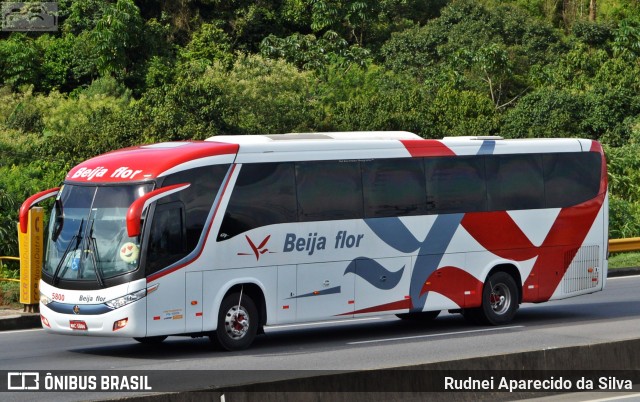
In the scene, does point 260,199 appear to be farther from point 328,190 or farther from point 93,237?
point 93,237

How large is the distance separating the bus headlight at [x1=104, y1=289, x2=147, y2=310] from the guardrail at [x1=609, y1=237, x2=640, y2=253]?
19.2 metres

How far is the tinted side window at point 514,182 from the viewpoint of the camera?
61.4 ft

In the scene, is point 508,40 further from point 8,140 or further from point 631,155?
point 8,140

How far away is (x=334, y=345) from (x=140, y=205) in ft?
12.6

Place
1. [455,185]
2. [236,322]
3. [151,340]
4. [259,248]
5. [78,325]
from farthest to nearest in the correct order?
[455,185]
[151,340]
[259,248]
[236,322]
[78,325]

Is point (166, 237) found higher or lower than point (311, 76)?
higher

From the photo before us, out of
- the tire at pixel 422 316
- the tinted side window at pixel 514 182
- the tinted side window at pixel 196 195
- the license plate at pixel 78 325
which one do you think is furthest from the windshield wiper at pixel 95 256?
the tinted side window at pixel 514 182

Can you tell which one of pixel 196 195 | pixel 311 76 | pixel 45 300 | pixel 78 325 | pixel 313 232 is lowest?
pixel 78 325

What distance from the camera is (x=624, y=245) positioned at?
3144cm

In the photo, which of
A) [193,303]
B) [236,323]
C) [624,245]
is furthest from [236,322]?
[624,245]

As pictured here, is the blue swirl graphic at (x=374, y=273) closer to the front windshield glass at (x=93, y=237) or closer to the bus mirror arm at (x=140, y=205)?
the bus mirror arm at (x=140, y=205)

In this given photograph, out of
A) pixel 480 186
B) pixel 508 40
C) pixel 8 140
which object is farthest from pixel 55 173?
pixel 508 40

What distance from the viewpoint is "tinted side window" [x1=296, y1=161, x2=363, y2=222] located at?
16516 mm

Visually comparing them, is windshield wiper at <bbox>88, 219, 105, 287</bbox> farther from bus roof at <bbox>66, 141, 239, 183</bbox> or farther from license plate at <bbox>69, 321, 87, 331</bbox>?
bus roof at <bbox>66, 141, 239, 183</bbox>
